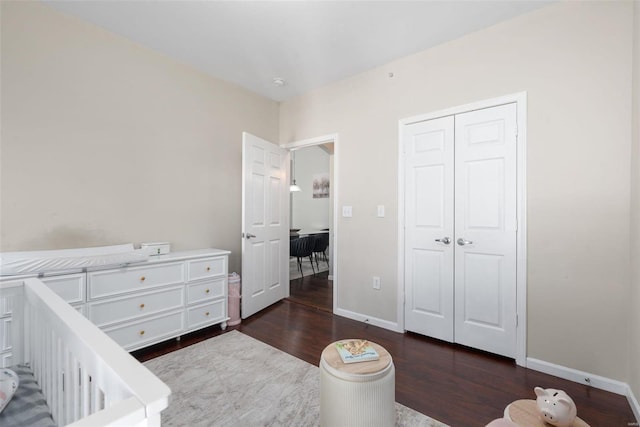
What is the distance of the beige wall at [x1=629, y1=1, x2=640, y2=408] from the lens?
1.67m

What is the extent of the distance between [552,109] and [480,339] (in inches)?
73.2

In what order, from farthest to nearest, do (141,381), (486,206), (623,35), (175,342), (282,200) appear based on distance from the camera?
(282,200), (175,342), (486,206), (623,35), (141,381)

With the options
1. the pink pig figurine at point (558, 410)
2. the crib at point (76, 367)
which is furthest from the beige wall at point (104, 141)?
the pink pig figurine at point (558, 410)

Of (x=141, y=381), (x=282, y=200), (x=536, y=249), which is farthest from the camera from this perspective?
(x=282, y=200)

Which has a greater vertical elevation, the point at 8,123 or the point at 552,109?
the point at 552,109

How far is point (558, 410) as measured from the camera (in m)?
1.12

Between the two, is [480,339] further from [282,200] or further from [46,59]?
[46,59]

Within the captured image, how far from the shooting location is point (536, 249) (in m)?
2.16

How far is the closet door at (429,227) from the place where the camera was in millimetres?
2566

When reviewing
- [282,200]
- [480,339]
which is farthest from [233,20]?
[480,339]

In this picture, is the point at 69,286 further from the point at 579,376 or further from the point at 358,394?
the point at 579,376

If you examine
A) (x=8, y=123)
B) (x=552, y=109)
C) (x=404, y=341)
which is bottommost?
(x=404, y=341)

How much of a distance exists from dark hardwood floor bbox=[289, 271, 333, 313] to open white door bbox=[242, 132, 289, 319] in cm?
26

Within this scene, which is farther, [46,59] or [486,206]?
[486,206]
